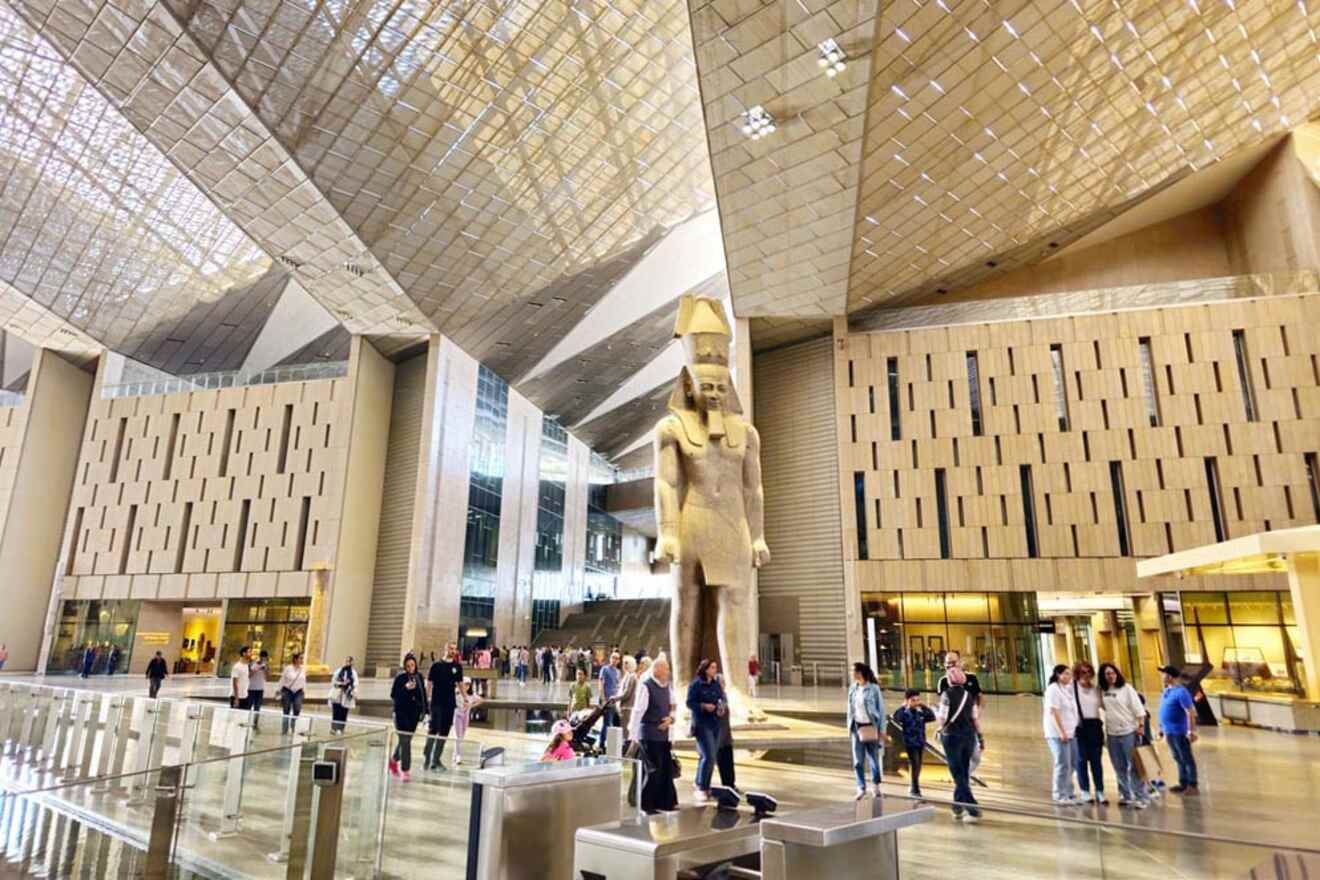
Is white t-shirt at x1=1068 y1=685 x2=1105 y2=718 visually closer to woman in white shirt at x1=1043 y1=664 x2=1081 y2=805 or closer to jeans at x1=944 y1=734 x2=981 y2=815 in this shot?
woman in white shirt at x1=1043 y1=664 x2=1081 y2=805

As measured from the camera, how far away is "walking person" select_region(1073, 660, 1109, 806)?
6371mm

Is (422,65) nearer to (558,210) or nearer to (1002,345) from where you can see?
(558,210)

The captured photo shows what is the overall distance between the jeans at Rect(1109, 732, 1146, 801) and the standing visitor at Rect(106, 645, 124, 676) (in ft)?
93.5

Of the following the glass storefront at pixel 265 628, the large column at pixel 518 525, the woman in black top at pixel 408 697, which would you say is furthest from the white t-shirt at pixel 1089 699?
the large column at pixel 518 525

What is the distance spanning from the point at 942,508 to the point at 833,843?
21.0 metres

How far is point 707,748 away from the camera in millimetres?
5664

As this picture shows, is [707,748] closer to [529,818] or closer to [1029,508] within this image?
[529,818]

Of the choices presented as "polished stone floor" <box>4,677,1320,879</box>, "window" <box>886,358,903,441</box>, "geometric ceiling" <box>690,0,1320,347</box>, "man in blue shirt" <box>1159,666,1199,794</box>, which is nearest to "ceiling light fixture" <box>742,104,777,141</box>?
"geometric ceiling" <box>690,0,1320,347</box>

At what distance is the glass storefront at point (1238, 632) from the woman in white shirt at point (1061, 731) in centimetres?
1419

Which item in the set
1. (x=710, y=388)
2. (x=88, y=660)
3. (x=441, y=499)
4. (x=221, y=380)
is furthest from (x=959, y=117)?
(x=88, y=660)

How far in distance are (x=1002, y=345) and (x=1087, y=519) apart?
5281mm

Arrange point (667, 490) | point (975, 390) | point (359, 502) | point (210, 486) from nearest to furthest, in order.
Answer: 1. point (667, 490)
2. point (975, 390)
3. point (359, 502)
4. point (210, 486)

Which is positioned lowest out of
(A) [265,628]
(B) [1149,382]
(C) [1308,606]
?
(A) [265,628]

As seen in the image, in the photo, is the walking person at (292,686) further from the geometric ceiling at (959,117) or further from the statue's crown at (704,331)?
the geometric ceiling at (959,117)
